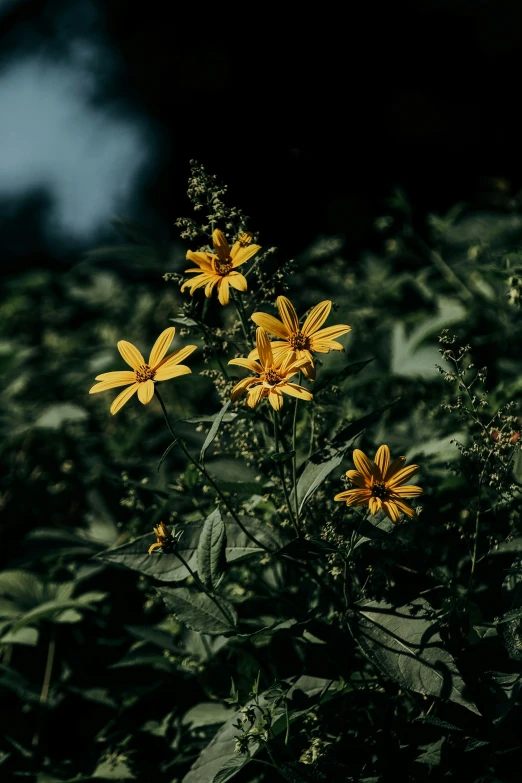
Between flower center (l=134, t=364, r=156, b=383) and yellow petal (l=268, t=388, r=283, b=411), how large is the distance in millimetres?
187

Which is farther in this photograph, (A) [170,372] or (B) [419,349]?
(B) [419,349]

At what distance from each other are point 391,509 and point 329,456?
0.48ft

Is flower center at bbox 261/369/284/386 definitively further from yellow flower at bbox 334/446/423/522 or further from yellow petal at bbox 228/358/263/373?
yellow flower at bbox 334/446/423/522

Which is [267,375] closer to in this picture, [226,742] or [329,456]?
[329,456]

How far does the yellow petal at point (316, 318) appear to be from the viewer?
1.02 m

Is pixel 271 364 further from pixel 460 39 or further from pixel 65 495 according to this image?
pixel 460 39

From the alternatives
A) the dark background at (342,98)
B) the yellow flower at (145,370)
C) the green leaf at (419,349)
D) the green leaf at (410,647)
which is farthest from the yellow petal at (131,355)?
the dark background at (342,98)

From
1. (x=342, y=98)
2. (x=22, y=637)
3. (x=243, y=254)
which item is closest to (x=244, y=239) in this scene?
(x=243, y=254)

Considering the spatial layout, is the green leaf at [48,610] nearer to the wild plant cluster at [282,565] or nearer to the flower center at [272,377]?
the wild plant cluster at [282,565]

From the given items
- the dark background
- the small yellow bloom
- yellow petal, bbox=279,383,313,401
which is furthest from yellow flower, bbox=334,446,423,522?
the dark background

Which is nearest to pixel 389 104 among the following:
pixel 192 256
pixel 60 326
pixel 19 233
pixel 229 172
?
pixel 229 172

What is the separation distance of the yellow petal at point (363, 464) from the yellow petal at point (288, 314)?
0.20 m

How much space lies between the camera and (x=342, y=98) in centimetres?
372

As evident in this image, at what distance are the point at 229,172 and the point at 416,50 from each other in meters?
1.59
